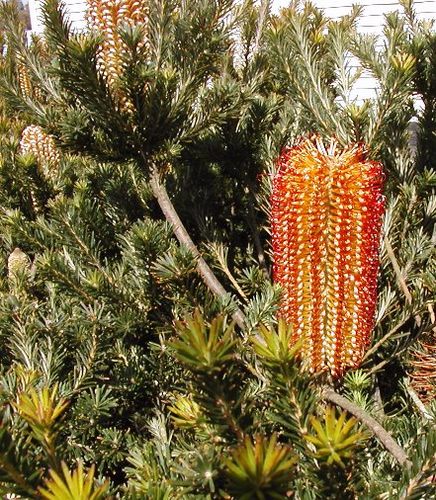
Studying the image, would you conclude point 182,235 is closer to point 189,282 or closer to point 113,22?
point 189,282

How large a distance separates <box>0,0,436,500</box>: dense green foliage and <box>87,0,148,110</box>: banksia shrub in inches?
1.5

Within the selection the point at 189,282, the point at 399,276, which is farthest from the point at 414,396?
the point at 189,282

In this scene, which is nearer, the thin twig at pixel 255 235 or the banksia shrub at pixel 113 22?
the banksia shrub at pixel 113 22

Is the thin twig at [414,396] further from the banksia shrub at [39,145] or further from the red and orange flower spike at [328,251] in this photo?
the banksia shrub at [39,145]

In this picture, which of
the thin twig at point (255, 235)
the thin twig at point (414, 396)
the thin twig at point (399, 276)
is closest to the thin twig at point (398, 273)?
the thin twig at point (399, 276)

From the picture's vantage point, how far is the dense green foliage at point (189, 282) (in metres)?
0.49

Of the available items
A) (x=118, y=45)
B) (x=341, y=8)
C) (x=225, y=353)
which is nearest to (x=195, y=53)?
(x=118, y=45)

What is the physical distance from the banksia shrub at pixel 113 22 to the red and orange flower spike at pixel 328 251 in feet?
1.13

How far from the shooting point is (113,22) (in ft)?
3.25

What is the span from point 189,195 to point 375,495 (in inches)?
29.6

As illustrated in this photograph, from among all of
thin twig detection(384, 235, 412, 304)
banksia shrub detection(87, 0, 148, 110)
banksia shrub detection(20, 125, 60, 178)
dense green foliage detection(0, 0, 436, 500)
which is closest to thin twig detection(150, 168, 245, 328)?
dense green foliage detection(0, 0, 436, 500)

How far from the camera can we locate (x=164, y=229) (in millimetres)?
907

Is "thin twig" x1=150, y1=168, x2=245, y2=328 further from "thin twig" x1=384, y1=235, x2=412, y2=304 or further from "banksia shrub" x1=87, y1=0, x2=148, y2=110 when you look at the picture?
"thin twig" x1=384, y1=235, x2=412, y2=304

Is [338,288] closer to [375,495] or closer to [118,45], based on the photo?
[375,495]
